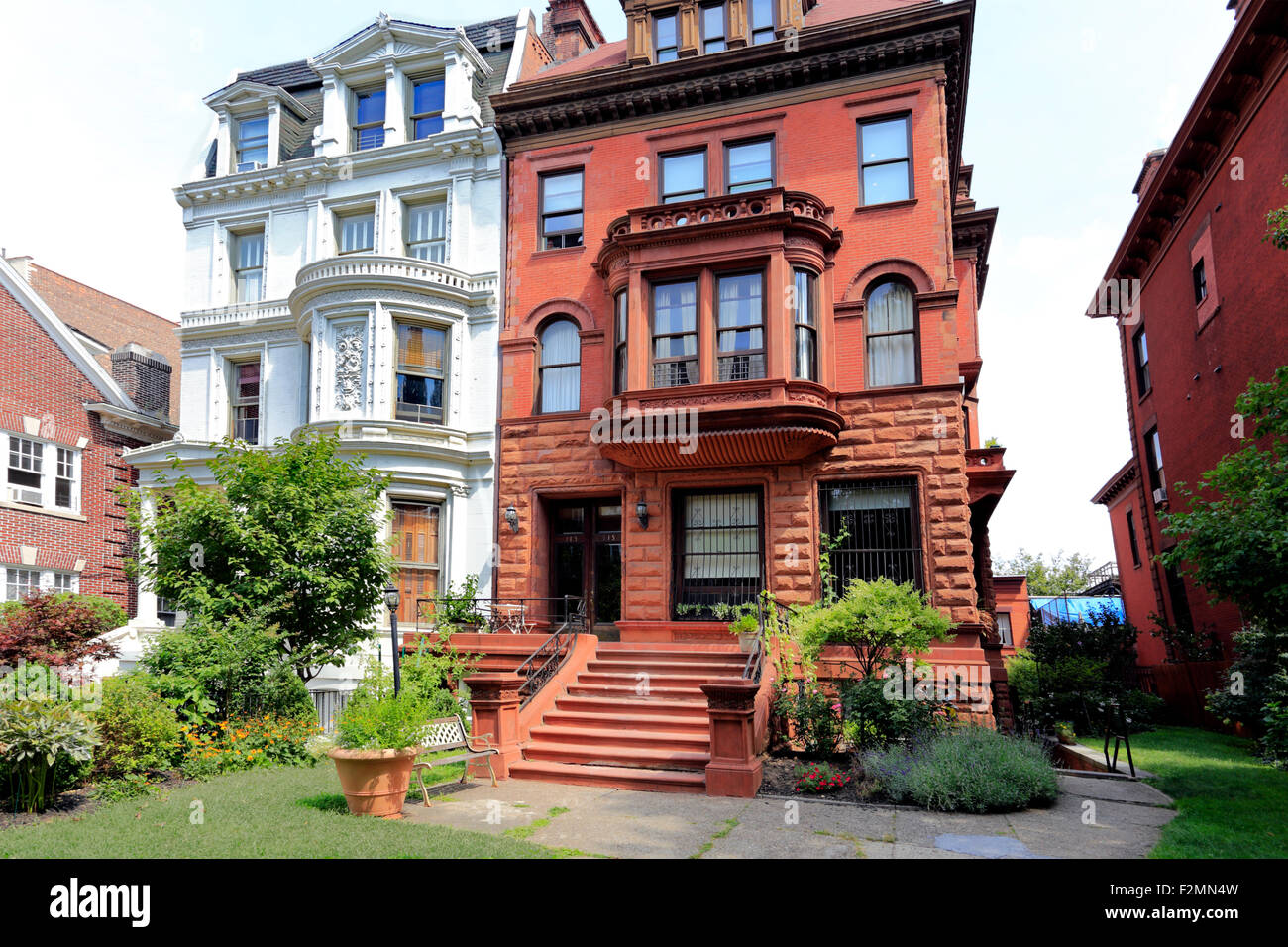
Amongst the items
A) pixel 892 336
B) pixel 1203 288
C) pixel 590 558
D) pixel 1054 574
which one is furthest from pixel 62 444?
pixel 1054 574

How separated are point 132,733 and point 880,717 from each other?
399 inches

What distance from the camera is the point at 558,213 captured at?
67.2 ft

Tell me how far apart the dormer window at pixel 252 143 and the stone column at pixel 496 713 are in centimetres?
1737

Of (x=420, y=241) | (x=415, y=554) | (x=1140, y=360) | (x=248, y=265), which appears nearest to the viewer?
(x=415, y=554)

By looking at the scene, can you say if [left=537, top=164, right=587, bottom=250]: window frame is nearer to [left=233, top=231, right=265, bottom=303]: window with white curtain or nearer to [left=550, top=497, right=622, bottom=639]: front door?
[left=550, top=497, right=622, bottom=639]: front door

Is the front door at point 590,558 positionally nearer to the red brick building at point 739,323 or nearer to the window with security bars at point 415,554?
the red brick building at point 739,323

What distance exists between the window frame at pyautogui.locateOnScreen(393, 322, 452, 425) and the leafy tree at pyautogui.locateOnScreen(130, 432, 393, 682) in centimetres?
515

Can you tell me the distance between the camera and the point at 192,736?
11648mm

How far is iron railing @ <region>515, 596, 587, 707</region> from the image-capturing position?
14.5m

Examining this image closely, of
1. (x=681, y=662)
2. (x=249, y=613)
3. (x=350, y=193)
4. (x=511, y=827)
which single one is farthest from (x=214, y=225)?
(x=511, y=827)

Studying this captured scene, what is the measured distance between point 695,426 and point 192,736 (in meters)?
10.1

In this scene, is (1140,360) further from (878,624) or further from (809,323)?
(878,624)

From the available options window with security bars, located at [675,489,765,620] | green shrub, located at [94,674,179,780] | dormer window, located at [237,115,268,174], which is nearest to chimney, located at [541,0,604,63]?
dormer window, located at [237,115,268,174]
